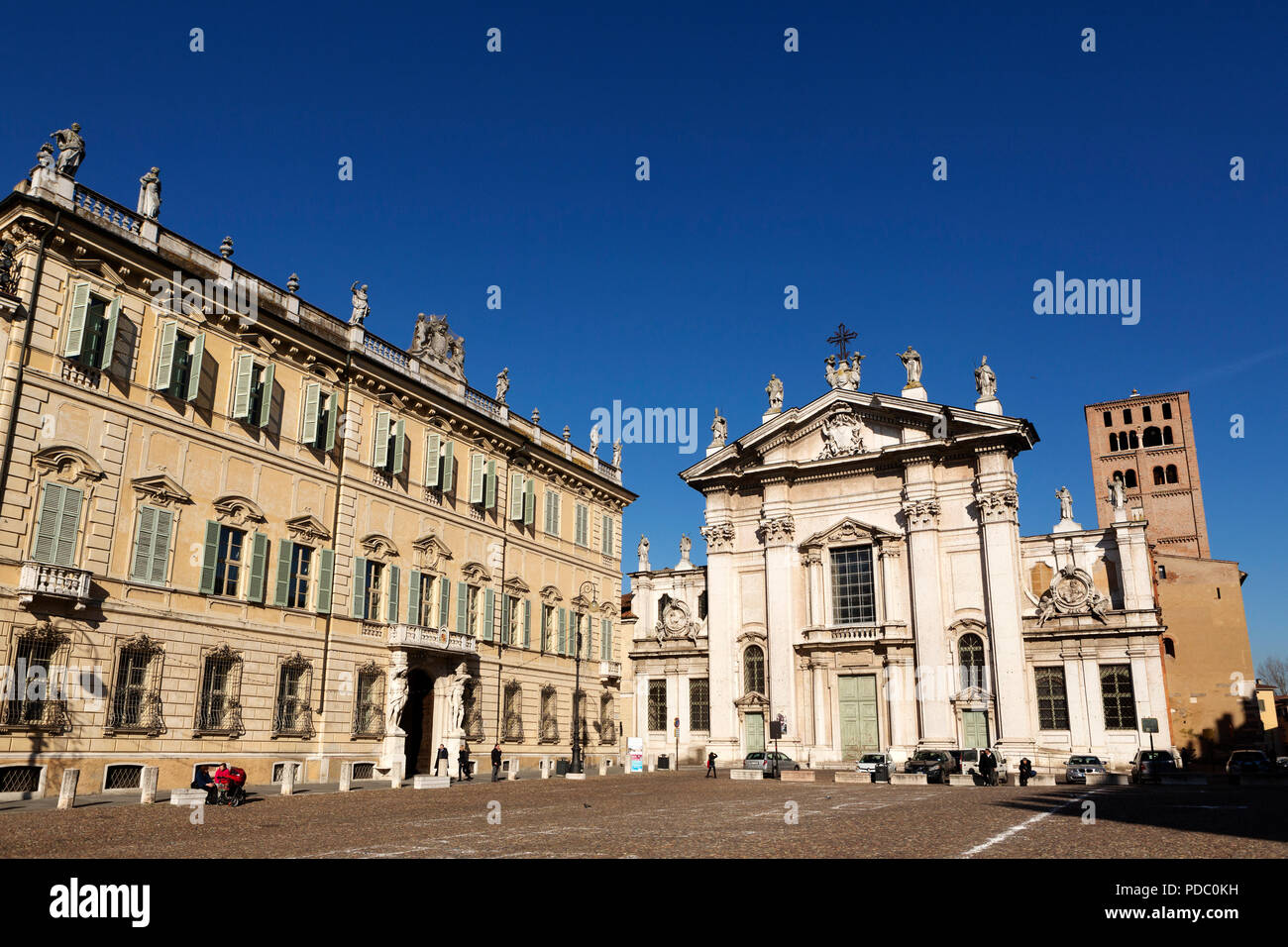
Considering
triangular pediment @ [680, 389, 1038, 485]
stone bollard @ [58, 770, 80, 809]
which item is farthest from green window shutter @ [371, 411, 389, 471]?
triangular pediment @ [680, 389, 1038, 485]

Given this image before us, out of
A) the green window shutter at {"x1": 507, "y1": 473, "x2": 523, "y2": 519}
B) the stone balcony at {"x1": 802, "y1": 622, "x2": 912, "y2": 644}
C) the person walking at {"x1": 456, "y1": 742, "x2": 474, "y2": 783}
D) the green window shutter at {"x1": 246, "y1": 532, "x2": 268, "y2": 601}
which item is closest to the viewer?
the green window shutter at {"x1": 246, "y1": 532, "x2": 268, "y2": 601}

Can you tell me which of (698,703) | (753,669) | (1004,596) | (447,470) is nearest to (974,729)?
(1004,596)

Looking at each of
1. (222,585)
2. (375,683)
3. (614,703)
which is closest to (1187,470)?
(614,703)

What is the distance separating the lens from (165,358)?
25.1 meters

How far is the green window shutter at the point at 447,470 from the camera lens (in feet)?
115

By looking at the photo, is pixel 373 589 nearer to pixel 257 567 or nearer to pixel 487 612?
pixel 257 567

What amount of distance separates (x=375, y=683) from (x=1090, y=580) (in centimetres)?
3014

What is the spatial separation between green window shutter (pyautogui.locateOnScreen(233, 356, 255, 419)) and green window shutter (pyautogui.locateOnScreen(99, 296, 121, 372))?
3828mm

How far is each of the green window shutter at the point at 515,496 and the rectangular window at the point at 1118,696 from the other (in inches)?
1008

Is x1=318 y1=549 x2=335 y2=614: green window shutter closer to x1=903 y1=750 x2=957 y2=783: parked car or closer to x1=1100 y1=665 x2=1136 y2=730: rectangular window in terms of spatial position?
x1=903 y1=750 x2=957 y2=783: parked car

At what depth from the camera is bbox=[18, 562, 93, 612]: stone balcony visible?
830 inches

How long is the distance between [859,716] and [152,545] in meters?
30.5

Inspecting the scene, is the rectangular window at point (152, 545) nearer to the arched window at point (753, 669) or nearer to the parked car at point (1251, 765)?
the arched window at point (753, 669)
